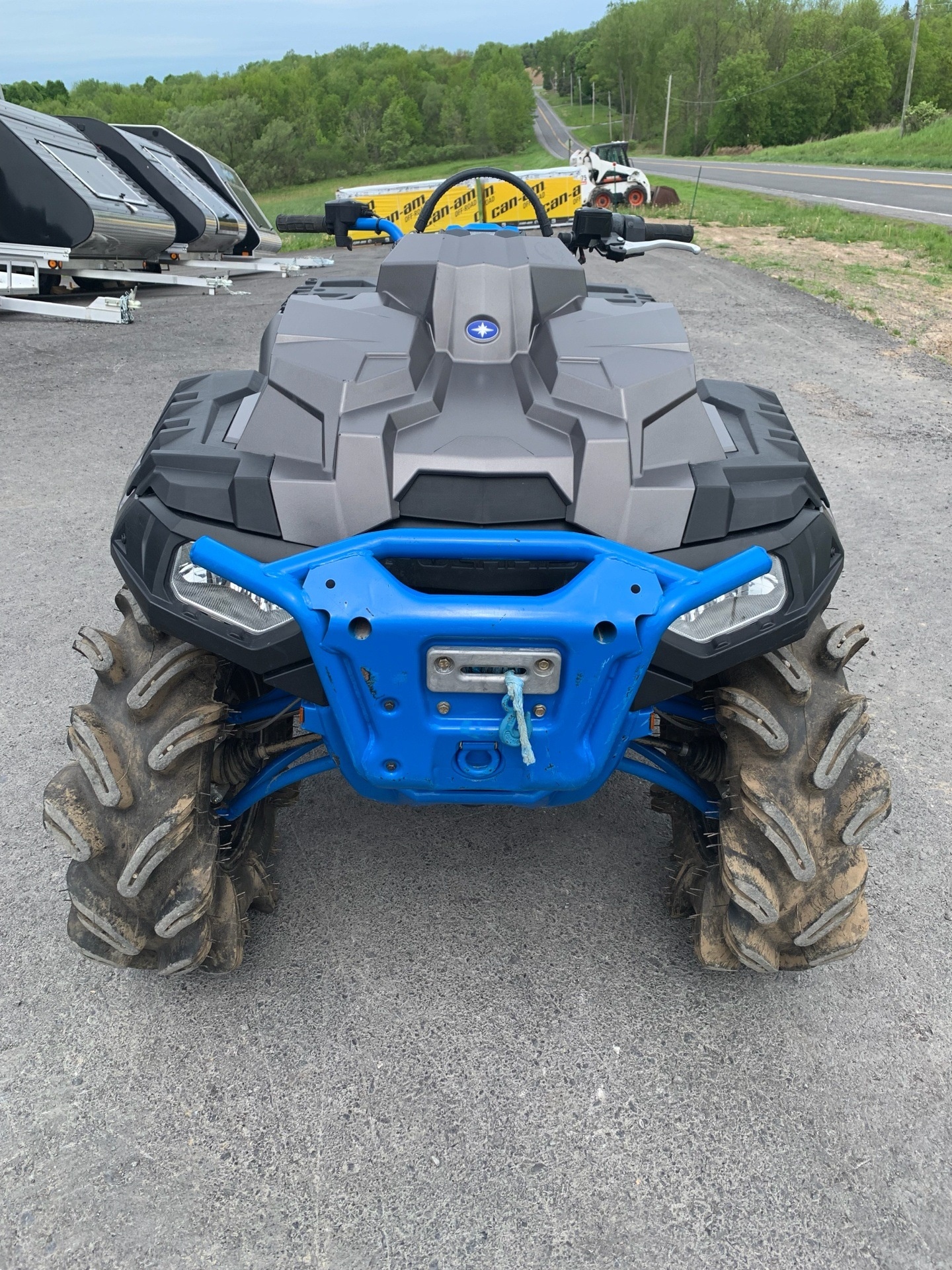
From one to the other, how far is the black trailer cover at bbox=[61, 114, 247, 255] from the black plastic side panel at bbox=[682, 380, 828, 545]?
11.5 m

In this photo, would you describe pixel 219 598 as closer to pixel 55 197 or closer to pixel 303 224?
pixel 303 224

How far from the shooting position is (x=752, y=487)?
2152 millimetres

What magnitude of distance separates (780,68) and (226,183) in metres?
83.4

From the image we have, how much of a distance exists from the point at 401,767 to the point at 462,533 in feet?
1.67

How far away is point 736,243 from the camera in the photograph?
15.9m

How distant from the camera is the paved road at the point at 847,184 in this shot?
21125mm

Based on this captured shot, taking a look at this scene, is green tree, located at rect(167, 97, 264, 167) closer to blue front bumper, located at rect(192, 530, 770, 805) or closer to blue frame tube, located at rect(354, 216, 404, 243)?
blue frame tube, located at rect(354, 216, 404, 243)

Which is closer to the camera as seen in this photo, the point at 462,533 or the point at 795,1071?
the point at 462,533

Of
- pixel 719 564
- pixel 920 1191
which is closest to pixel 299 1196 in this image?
pixel 920 1191

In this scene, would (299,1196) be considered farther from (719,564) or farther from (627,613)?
(719,564)

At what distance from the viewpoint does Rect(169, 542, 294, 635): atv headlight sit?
2.00 metres

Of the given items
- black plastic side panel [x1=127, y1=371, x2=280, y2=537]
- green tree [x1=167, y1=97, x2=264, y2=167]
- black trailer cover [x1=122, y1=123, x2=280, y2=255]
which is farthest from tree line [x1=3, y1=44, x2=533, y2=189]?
black plastic side panel [x1=127, y1=371, x2=280, y2=537]

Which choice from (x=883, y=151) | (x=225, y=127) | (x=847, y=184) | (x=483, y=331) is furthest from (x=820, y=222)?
(x=225, y=127)

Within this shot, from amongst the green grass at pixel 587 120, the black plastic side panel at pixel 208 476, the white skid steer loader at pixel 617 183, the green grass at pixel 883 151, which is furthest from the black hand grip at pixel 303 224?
the green grass at pixel 587 120
